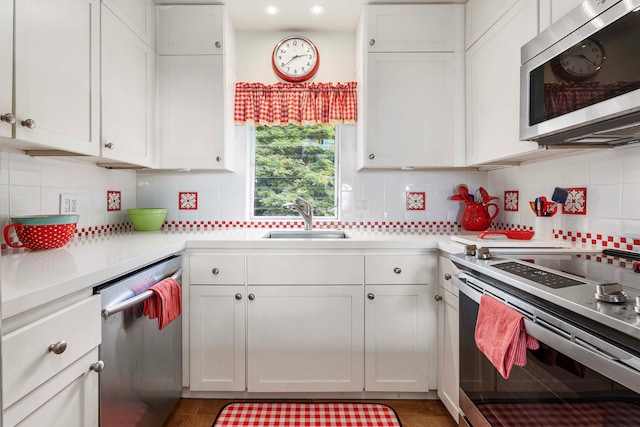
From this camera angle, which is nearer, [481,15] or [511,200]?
[481,15]

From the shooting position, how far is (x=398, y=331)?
1.91m

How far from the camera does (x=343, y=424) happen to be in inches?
69.0

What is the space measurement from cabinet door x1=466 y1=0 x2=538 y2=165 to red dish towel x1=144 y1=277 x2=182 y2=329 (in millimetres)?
1659

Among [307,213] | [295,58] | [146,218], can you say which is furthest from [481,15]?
[146,218]

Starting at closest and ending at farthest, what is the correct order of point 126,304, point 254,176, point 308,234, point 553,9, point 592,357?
point 592,357
point 126,304
point 553,9
point 308,234
point 254,176

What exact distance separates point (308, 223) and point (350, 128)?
2.41 ft

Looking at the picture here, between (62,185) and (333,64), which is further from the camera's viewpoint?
(333,64)

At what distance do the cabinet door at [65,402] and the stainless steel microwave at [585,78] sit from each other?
1.71 metres

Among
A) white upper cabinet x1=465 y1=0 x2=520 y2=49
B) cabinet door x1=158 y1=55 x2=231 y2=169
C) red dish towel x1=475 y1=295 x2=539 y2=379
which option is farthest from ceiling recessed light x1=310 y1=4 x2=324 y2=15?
red dish towel x1=475 y1=295 x2=539 y2=379

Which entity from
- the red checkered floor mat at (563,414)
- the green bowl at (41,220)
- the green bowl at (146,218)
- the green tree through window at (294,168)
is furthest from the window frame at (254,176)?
the red checkered floor mat at (563,414)

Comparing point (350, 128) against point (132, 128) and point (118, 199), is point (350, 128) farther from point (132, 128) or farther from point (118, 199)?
point (118, 199)

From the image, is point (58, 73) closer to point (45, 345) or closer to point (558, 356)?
point (45, 345)

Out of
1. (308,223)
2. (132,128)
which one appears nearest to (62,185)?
(132,128)

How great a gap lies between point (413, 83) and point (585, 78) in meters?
1.09
